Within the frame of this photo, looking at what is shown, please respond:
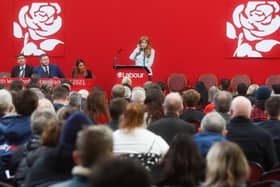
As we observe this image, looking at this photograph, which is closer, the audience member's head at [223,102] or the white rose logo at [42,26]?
the audience member's head at [223,102]

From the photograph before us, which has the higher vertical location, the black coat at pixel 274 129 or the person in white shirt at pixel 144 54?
the person in white shirt at pixel 144 54

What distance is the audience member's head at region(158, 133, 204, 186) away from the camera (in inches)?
123

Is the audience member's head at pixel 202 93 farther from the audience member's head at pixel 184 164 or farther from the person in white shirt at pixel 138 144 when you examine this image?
the audience member's head at pixel 184 164

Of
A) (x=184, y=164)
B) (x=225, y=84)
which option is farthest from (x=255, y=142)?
(x=225, y=84)

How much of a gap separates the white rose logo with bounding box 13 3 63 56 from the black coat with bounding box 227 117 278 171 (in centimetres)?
852

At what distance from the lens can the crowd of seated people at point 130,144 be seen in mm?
2400

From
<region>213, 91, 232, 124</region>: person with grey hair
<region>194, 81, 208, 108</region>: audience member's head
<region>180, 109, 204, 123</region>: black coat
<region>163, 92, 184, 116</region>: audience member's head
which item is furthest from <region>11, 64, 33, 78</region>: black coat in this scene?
<region>163, 92, 184, 116</region>: audience member's head

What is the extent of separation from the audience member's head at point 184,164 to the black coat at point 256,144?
4.74 feet

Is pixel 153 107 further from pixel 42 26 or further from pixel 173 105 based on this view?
pixel 42 26

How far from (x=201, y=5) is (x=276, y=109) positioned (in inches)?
276

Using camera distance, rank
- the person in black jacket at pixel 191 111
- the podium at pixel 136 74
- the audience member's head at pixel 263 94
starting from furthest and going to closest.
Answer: the podium at pixel 136 74 → the audience member's head at pixel 263 94 → the person in black jacket at pixel 191 111

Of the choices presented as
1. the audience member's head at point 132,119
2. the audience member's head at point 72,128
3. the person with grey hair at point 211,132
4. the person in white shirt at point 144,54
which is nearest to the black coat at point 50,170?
the audience member's head at point 72,128

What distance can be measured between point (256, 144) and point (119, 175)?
3.01 meters

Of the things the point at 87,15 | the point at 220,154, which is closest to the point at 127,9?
the point at 87,15
